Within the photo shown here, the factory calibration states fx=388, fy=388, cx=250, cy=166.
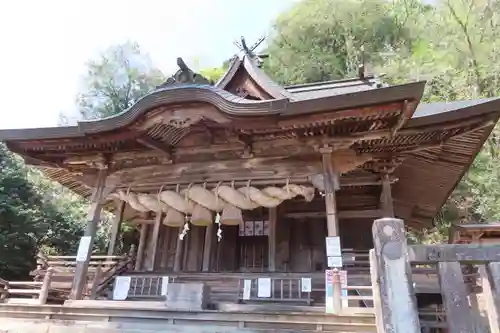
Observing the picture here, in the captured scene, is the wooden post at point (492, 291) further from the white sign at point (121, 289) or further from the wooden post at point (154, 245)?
the wooden post at point (154, 245)

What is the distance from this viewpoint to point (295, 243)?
10188 millimetres

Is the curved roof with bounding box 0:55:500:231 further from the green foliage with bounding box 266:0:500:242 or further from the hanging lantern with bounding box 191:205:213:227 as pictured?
the green foliage with bounding box 266:0:500:242

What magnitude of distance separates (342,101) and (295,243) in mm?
5036

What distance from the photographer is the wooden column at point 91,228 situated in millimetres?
7298

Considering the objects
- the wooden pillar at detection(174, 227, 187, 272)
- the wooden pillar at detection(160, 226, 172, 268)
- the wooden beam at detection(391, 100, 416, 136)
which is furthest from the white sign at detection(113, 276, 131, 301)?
the wooden beam at detection(391, 100, 416, 136)

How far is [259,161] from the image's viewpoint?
783cm

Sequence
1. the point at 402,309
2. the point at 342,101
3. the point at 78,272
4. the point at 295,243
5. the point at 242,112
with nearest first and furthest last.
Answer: the point at 402,309, the point at 342,101, the point at 242,112, the point at 78,272, the point at 295,243

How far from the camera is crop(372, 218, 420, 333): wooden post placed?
312cm

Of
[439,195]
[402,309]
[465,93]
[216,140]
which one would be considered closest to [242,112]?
[216,140]

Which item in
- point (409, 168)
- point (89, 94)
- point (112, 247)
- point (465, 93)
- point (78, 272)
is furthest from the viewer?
point (89, 94)

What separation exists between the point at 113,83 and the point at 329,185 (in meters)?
28.5

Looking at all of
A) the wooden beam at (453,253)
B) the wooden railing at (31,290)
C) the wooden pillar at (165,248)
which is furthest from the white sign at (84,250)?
the wooden beam at (453,253)

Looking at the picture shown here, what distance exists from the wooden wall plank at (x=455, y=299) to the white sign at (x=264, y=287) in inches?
168

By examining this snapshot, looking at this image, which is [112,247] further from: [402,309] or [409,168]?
[402,309]
